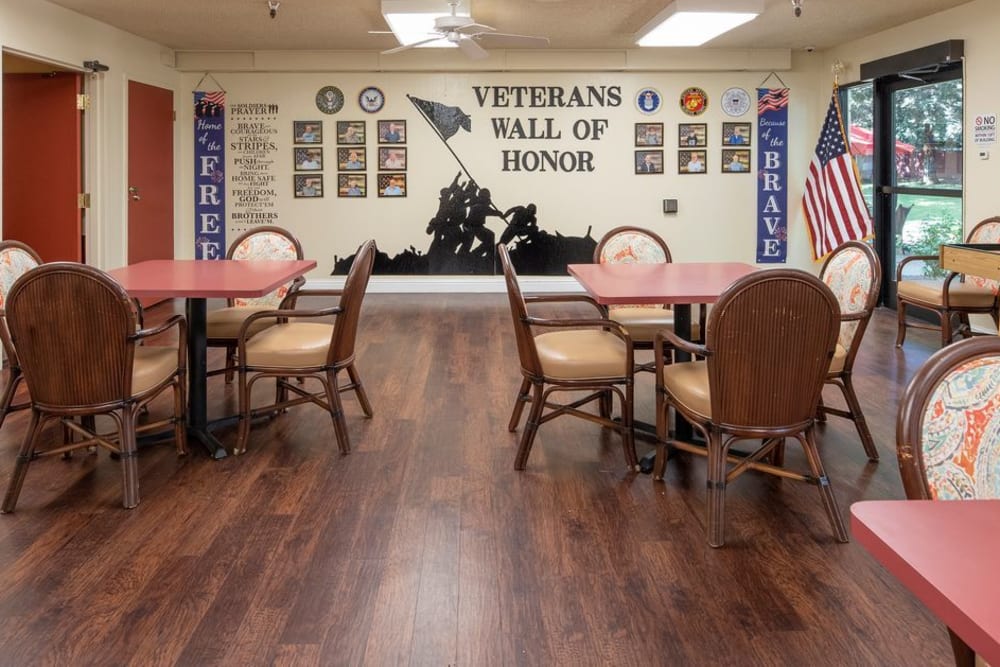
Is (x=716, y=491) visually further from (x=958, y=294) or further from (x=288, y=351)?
(x=958, y=294)

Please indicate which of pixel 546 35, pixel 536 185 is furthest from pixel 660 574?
pixel 536 185

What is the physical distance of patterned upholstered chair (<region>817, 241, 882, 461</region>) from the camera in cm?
354

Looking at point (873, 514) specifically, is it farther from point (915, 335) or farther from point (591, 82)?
point (591, 82)

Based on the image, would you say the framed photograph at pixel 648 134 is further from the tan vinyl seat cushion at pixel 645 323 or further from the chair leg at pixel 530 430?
the chair leg at pixel 530 430

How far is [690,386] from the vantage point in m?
3.08

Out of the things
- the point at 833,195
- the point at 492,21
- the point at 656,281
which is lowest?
the point at 656,281

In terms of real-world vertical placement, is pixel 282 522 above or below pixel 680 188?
below

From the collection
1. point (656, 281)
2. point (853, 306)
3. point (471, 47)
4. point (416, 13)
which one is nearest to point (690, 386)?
point (656, 281)

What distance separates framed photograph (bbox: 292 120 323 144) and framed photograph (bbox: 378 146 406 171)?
62cm

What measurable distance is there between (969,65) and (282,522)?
20.1 feet

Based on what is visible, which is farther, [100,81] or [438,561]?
[100,81]

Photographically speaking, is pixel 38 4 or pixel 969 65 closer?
pixel 38 4

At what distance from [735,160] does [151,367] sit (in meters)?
7.07

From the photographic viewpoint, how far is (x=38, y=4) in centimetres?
627
